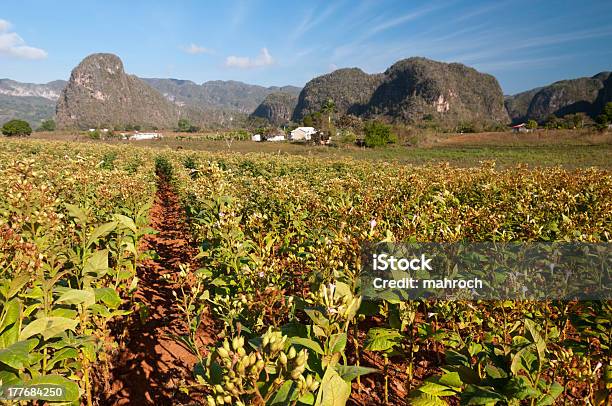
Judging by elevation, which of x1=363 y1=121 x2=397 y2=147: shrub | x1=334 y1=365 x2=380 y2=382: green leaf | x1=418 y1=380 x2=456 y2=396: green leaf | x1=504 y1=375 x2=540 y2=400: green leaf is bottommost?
x1=418 y1=380 x2=456 y2=396: green leaf

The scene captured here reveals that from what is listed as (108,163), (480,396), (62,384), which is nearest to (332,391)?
(480,396)

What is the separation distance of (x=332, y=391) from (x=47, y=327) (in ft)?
6.19

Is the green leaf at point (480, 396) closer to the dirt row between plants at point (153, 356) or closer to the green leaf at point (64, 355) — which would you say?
Answer: the dirt row between plants at point (153, 356)

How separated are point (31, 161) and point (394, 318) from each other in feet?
13.0

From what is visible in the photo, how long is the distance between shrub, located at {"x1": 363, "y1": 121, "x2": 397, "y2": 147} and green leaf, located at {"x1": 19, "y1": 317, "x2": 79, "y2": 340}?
64154 millimetres

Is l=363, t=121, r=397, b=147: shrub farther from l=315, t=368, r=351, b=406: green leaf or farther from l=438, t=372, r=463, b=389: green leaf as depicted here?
l=315, t=368, r=351, b=406: green leaf

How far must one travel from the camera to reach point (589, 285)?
3428 mm

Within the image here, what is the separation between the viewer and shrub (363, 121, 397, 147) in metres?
64.2

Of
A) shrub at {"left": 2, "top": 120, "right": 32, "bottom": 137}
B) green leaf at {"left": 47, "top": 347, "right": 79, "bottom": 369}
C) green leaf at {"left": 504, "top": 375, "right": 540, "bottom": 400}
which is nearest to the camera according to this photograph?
green leaf at {"left": 504, "top": 375, "right": 540, "bottom": 400}

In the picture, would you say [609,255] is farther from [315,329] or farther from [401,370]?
[315,329]

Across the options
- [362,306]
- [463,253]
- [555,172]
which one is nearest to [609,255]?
[463,253]

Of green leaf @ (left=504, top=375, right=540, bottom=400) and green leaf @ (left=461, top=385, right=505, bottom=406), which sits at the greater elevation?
green leaf @ (left=504, top=375, right=540, bottom=400)

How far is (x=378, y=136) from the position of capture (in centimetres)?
6500

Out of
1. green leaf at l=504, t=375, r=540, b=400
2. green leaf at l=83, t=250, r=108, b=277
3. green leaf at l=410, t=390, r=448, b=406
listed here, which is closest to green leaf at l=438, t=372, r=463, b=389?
green leaf at l=410, t=390, r=448, b=406
